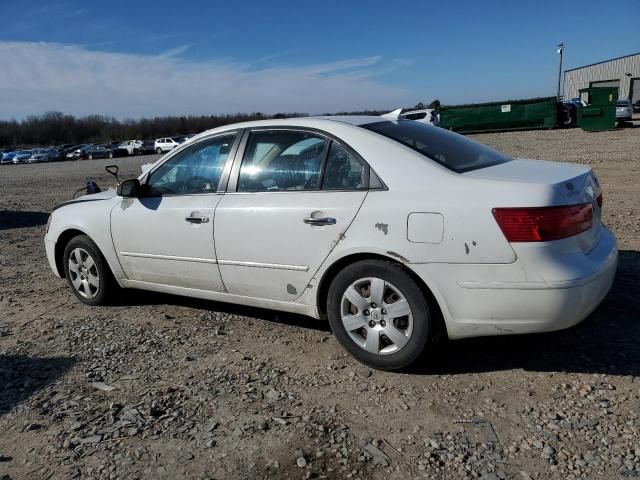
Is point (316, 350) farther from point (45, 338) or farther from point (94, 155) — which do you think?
point (94, 155)

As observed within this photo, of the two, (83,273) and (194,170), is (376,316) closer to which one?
(194,170)

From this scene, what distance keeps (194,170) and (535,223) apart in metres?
2.64

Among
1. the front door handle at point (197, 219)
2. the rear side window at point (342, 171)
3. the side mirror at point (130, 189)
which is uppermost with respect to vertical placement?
the rear side window at point (342, 171)

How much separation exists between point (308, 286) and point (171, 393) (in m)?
1.10

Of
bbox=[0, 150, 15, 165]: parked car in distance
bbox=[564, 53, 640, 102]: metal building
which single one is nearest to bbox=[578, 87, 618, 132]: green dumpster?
bbox=[564, 53, 640, 102]: metal building

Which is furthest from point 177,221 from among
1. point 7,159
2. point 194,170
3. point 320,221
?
point 7,159

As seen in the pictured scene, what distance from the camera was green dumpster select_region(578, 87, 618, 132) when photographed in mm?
26094

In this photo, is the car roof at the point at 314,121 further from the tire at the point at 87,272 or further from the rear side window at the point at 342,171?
the tire at the point at 87,272

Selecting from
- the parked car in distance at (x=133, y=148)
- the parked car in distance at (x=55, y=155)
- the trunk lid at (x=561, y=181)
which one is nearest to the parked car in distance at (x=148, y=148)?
the parked car in distance at (x=133, y=148)

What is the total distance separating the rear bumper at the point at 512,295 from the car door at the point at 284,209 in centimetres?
68

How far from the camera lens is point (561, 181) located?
3.03 m

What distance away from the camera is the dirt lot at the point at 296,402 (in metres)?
2.59

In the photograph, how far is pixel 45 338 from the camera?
14.2 feet

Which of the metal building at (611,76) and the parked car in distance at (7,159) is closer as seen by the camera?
the parked car in distance at (7,159)
